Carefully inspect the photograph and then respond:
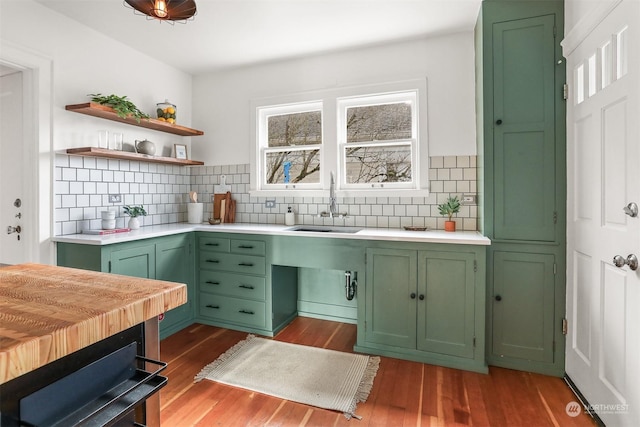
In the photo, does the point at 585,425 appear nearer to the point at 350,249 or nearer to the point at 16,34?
the point at 350,249

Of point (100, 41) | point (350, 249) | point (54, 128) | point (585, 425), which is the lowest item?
point (585, 425)

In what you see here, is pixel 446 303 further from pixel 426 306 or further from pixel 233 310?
pixel 233 310

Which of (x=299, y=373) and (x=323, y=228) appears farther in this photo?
(x=323, y=228)

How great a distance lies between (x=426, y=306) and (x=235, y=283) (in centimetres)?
169

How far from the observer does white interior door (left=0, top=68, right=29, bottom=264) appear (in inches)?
102

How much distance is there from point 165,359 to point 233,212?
1.67 m

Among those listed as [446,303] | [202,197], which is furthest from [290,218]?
[446,303]

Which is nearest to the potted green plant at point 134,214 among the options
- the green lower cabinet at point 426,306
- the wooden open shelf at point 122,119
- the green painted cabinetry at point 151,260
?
the green painted cabinetry at point 151,260

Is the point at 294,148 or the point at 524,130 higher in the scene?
the point at 294,148

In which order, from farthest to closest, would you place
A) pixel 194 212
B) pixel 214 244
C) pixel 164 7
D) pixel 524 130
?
pixel 194 212 < pixel 214 244 < pixel 524 130 < pixel 164 7

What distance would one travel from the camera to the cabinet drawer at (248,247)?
2.97m

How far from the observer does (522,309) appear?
2.38 m

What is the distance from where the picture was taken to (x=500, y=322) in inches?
96.0

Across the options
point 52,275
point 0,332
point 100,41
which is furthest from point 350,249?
point 100,41
